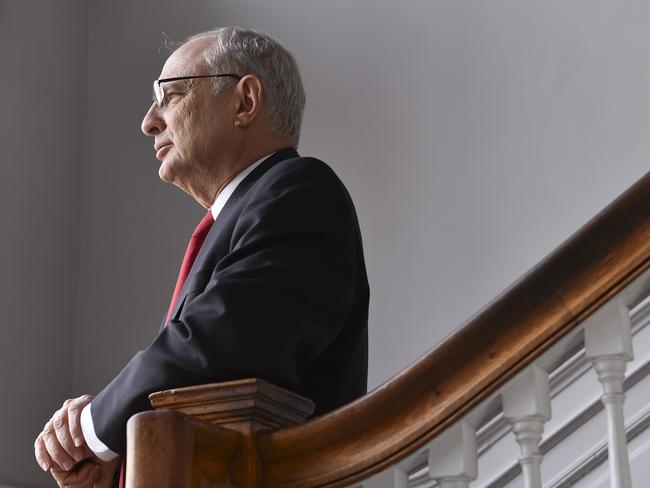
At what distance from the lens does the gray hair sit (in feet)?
6.80

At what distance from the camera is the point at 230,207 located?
72.6 inches

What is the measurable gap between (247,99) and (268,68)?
99 mm

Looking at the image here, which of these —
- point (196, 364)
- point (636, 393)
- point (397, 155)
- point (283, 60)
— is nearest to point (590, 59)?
point (397, 155)

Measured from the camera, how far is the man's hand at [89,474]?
1.58m

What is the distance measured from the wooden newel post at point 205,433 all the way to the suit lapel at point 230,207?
465 mm

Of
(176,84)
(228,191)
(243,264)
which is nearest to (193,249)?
(228,191)

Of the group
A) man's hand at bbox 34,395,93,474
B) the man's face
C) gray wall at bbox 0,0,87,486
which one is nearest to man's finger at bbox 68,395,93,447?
man's hand at bbox 34,395,93,474

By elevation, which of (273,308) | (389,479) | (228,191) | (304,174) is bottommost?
(389,479)

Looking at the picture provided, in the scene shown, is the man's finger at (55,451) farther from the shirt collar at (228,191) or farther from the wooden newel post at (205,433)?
the shirt collar at (228,191)

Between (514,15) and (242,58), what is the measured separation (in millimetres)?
1744

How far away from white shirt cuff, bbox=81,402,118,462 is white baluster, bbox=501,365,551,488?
64cm

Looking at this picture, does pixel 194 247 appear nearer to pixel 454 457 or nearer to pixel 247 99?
pixel 247 99

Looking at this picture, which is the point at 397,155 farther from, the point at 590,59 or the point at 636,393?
the point at 636,393


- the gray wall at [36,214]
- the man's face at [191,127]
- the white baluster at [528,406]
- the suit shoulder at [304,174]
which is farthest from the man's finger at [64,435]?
the gray wall at [36,214]
